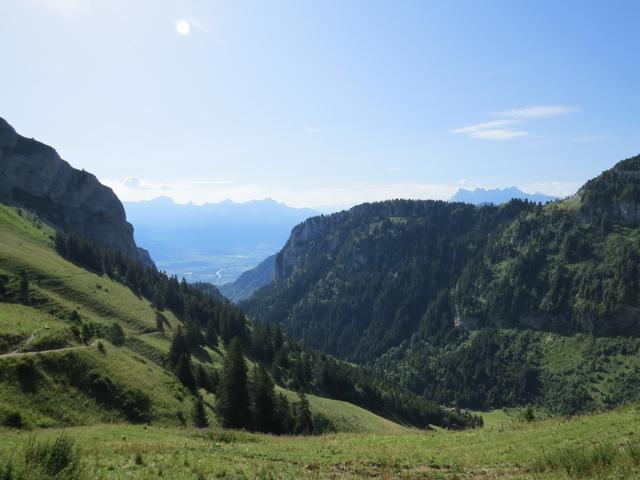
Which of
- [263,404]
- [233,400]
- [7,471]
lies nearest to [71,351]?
[233,400]

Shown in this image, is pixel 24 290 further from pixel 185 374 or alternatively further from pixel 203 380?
pixel 203 380

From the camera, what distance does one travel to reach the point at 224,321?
141500mm

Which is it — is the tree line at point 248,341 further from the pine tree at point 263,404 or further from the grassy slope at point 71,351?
the pine tree at point 263,404

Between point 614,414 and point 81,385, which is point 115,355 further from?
point 614,414

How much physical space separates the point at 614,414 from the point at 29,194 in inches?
8738

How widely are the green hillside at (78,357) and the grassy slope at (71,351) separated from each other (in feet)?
0.39

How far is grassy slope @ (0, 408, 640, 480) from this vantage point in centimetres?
2061

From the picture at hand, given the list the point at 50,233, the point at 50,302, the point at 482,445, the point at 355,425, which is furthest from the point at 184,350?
the point at 50,233

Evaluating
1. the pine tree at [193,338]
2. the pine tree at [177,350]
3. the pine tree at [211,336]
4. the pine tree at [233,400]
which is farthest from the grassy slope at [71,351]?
the pine tree at [211,336]

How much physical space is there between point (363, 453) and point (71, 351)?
37246 millimetres

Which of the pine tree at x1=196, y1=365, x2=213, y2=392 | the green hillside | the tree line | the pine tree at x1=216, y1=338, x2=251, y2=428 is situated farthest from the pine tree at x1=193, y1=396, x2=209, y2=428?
the tree line

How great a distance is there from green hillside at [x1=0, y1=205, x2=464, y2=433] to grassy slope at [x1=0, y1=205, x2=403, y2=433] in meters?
0.12

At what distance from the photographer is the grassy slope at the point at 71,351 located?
4181 cm

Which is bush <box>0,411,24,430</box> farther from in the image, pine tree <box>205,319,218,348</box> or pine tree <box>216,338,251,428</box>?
pine tree <box>205,319,218,348</box>
